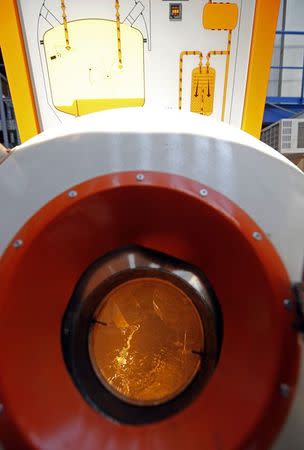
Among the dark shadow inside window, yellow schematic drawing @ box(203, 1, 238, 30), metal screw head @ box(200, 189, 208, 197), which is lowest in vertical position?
the dark shadow inside window

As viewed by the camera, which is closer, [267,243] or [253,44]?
[267,243]

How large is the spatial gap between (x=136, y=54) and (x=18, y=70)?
504 mm

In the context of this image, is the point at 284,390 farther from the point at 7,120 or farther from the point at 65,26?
the point at 7,120

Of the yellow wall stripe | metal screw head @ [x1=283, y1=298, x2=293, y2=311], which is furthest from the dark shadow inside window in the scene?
metal screw head @ [x1=283, y1=298, x2=293, y2=311]

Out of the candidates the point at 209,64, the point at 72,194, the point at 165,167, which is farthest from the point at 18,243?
the point at 209,64

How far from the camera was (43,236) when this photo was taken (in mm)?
628

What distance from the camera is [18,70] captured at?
1.41 meters

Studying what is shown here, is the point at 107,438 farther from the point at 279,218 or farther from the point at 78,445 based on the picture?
the point at 279,218

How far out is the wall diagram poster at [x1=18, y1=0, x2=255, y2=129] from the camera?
1394 millimetres

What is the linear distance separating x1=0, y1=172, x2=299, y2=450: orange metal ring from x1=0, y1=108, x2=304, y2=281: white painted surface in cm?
3

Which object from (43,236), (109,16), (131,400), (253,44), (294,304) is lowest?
(131,400)

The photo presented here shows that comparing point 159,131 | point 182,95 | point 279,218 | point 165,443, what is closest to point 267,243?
point 279,218

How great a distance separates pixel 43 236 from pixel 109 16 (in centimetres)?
118

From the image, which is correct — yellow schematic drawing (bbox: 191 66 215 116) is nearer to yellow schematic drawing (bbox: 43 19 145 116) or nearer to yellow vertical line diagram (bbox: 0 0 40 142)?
yellow schematic drawing (bbox: 43 19 145 116)
